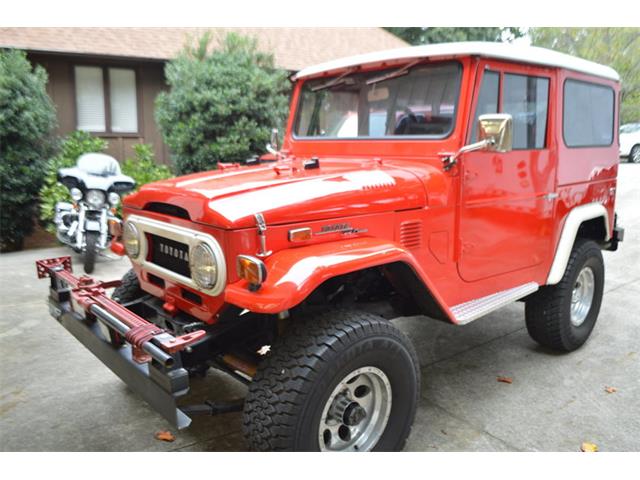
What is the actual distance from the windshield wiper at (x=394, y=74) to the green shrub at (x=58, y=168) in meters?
→ 5.68

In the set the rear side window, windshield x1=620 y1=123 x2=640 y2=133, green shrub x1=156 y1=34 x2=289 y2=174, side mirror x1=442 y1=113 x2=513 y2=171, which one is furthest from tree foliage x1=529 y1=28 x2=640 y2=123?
side mirror x1=442 y1=113 x2=513 y2=171

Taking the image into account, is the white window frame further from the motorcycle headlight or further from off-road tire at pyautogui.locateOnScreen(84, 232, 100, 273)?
off-road tire at pyautogui.locateOnScreen(84, 232, 100, 273)

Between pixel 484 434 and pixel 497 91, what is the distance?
2.08 m

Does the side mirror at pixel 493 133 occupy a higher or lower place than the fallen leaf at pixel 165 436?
higher

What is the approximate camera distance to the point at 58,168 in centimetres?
795

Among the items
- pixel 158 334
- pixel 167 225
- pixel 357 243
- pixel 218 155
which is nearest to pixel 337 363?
pixel 357 243

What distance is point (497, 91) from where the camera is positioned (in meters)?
3.33

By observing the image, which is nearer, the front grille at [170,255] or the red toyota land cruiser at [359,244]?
the red toyota land cruiser at [359,244]

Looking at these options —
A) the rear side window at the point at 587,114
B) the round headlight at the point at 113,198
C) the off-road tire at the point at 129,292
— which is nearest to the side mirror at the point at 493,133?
the rear side window at the point at 587,114

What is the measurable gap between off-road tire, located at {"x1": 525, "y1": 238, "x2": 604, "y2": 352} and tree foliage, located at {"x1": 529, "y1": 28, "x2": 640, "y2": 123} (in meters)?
17.6

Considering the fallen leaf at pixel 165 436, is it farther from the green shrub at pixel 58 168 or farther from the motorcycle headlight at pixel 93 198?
the green shrub at pixel 58 168

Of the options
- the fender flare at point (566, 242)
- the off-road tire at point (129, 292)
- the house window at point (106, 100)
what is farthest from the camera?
the house window at point (106, 100)

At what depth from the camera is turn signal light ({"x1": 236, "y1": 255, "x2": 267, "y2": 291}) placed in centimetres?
222

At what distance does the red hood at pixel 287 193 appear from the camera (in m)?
2.48
